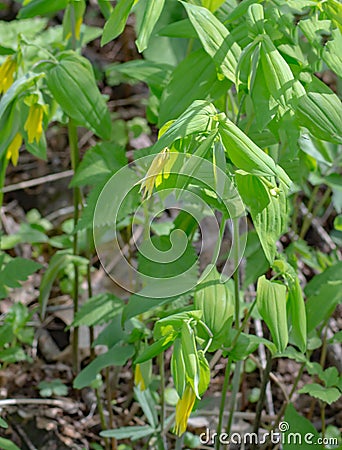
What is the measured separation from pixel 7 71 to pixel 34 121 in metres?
0.13

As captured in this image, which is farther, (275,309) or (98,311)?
(98,311)

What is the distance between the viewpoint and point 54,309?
185cm

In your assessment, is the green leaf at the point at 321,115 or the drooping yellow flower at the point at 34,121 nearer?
the green leaf at the point at 321,115

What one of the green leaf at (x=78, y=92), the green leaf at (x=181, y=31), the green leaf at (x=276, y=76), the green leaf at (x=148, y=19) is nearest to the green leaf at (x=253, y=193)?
the green leaf at (x=276, y=76)

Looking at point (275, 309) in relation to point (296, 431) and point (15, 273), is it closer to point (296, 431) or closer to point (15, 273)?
point (296, 431)

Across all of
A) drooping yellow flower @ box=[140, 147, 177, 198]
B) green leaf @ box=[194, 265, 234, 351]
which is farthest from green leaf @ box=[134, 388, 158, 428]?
drooping yellow flower @ box=[140, 147, 177, 198]

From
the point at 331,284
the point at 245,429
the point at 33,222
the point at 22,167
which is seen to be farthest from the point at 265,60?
the point at 22,167

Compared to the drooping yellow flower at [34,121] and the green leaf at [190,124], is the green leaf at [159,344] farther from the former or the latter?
the drooping yellow flower at [34,121]

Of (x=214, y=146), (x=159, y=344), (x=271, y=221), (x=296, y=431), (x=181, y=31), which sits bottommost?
(x=296, y=431)

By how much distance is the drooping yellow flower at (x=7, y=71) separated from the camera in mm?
1278

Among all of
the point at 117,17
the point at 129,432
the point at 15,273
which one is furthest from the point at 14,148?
the point at 129,432

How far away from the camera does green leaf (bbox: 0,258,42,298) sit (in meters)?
1.39

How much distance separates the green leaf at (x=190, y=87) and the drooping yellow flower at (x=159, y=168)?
28 centimetres

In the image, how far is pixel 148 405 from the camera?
4.56 feet
